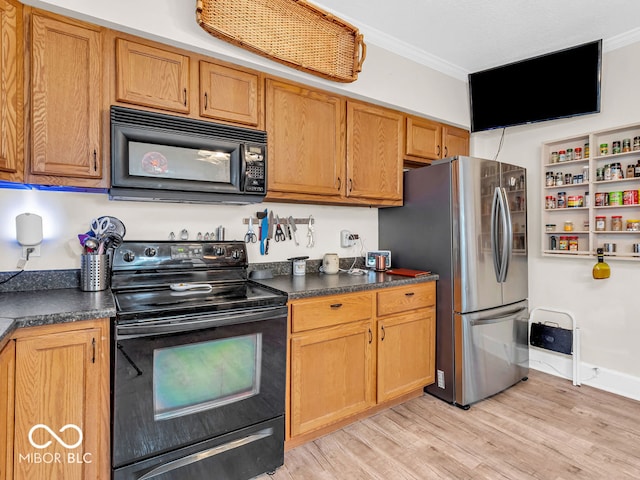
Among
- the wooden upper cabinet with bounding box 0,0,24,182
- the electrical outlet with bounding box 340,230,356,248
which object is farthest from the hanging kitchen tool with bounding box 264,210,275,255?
the wooden upper cabinet with bounding box 0,0,24,182

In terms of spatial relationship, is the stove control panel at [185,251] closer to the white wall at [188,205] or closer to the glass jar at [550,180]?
the white wall at [188,205]

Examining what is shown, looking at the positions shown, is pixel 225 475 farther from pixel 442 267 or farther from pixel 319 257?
pixel 442 267

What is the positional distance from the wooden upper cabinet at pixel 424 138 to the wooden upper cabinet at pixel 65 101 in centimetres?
213

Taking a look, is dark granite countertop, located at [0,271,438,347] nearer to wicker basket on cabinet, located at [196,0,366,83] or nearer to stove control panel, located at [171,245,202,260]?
stove control panel, located at [171,245,202,260]

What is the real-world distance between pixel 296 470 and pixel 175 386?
81 centimetres

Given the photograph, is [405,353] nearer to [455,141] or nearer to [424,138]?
[424,138]

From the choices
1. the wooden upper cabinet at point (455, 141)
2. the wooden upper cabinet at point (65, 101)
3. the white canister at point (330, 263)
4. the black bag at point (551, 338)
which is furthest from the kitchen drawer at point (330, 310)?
the black bag at point (551, 338)

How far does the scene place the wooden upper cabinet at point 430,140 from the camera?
285 cm

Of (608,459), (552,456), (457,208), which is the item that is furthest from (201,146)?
(608,459)

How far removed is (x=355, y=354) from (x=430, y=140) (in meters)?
1.90

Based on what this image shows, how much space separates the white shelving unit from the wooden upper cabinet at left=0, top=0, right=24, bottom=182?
354 centimetres

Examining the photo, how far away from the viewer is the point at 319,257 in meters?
2.75

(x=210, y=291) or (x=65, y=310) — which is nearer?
(x=65, y=310)

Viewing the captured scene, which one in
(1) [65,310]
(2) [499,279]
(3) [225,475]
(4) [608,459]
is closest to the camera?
(1) [65,310]
